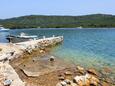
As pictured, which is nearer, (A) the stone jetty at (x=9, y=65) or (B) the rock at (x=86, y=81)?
(A) the stone jetty at (x=9, y=65)

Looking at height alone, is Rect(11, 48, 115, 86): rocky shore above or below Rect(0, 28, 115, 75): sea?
above

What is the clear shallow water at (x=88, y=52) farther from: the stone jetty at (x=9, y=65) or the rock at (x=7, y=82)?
the rock at (x=7, y=82)

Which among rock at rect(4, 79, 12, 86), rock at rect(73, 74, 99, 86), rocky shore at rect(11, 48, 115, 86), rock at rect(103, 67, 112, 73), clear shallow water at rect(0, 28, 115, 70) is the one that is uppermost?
rock at rect(4, 79, 12, 86)

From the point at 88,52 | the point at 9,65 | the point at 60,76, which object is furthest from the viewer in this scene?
the point at 88,52

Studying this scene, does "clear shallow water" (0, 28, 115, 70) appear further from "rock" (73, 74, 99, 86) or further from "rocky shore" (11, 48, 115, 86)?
"rock" (73, 74, 99, 86)

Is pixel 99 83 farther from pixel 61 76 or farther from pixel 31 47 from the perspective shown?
pixel 31 47

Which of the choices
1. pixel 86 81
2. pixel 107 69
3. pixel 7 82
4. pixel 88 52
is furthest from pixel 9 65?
pixel 88 52

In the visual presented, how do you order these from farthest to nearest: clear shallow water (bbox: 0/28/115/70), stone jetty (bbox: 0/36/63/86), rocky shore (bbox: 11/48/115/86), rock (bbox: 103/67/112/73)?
clear shallow water (bbox: 0/28/115/70) < rock (bbox: 103/67/112/73) < rocky shore (bbox: 11/48/115/86) < stone jetty (bbox: 0/36/63/86)

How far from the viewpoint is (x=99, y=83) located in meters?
21.2

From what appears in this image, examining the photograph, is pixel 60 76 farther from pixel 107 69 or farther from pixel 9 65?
pixel 107 69

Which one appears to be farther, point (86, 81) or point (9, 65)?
point (9, 65)

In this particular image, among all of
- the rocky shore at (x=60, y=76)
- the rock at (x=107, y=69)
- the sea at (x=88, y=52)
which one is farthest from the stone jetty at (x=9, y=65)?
the rock at (x=107, y=69)

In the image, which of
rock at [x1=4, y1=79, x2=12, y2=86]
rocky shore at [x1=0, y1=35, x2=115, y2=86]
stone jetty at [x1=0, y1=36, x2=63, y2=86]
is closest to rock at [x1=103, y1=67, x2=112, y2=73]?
rocky shore at [x1=0, y1=35, x2=115, y2=86]

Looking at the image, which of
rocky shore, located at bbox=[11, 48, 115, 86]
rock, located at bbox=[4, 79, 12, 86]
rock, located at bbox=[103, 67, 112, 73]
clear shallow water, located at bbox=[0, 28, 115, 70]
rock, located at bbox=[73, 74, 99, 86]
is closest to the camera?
rock, located at bbox=[4, 79, 12, 86]
